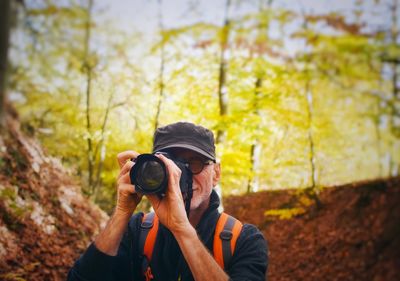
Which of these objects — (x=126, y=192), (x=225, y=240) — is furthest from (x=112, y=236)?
(x=225, y=240)

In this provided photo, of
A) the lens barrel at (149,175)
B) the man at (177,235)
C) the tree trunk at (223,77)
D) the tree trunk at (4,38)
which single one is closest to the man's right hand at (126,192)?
the man at (177,235)

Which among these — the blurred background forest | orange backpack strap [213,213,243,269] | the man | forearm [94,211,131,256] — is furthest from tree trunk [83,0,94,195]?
orange backpack strap [213,213,243,269]

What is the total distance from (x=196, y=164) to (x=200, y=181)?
119 millimetres

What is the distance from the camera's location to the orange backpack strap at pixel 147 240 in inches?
67.6

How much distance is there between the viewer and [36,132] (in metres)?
6.55

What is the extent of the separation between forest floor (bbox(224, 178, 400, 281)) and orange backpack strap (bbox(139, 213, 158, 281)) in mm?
3492

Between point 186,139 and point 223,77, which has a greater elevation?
point 223,77

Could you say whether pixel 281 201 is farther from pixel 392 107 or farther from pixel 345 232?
pixel 392 107

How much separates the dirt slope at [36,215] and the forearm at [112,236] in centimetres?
219

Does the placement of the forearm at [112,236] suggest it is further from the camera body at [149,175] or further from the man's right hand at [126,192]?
the camera body at [149,175]

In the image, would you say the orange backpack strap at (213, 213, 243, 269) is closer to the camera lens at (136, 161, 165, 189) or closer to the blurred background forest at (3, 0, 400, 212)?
the camera lens at (136, 161, 165, 189)

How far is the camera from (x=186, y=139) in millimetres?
1938

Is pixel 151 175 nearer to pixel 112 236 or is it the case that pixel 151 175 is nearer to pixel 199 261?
pixel 112 236

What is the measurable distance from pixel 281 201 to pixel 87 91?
6031mm
